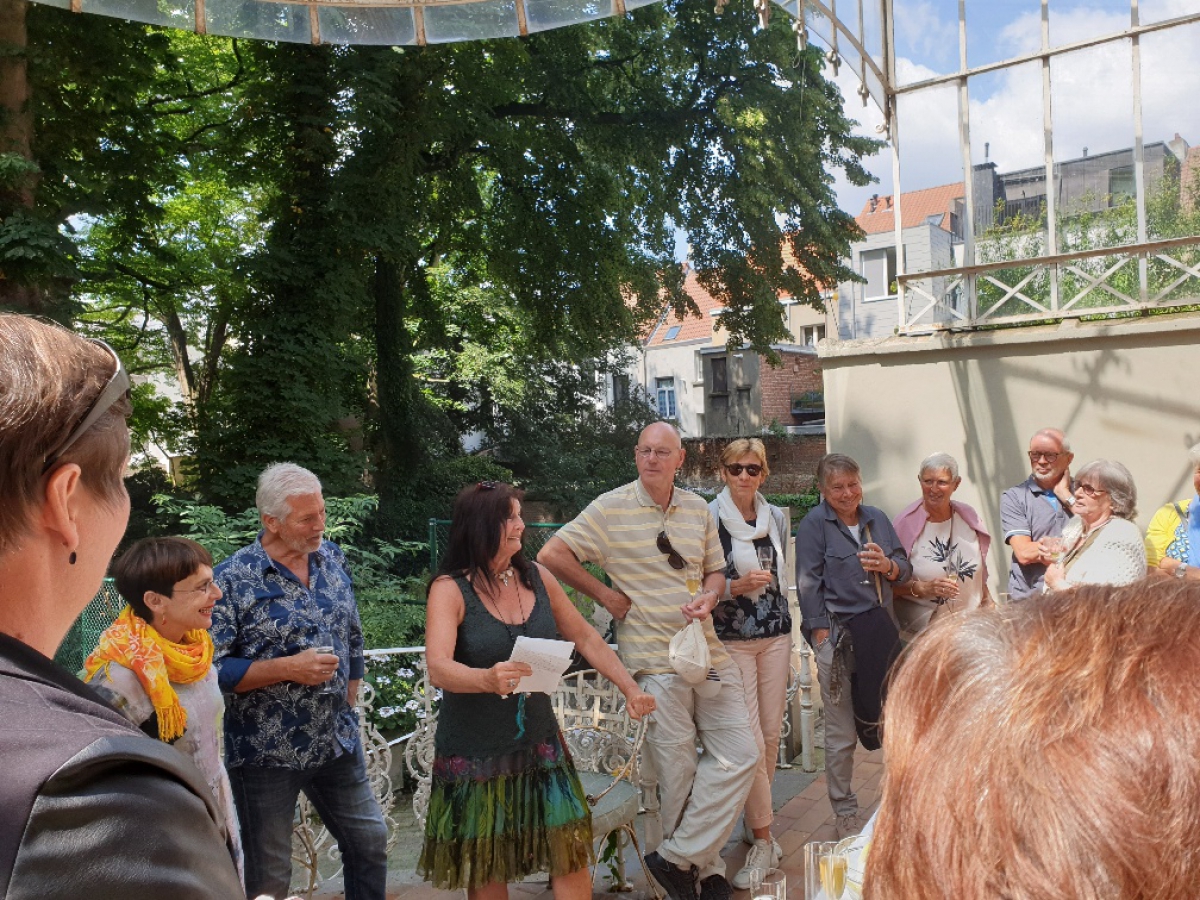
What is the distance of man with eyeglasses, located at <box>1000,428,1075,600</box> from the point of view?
5.47 m

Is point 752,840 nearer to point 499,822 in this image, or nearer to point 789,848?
point 789,848

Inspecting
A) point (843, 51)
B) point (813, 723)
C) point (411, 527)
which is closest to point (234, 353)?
point (411, 527)

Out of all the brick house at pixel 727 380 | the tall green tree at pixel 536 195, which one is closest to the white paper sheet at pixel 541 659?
the tall green tree at pixel 536 195

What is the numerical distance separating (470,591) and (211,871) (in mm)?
2588

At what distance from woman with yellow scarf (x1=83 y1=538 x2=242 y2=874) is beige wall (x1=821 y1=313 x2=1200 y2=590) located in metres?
7.58

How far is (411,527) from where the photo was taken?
16.7 m

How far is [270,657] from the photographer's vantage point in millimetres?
3395

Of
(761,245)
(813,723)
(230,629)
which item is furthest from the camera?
(761,245)

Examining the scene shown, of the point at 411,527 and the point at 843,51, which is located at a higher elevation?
the point at 843,51

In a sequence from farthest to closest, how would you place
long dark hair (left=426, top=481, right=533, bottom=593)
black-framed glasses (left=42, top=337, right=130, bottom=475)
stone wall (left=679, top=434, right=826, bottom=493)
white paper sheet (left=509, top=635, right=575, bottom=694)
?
stone wall (left=679, top=434, right=826, bottom=493), long dark hair (left=426, top=481, right=533, bottom=593), white paper sheet (left=509, top=635, right=575, bottom=694), black-framed glasses (left=42, top=337, right=130, bottom=475)

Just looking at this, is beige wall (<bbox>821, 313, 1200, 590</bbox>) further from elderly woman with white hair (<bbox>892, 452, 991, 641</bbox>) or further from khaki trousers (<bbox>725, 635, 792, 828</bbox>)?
khaki trousers (<bbox>725, 635, 792, 828</bbox>)

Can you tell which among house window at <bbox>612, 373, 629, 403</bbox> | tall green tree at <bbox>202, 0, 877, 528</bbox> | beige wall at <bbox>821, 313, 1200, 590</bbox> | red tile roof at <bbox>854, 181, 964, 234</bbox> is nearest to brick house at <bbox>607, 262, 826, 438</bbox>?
house window at <bbox>612, 373, 629, 403</bbox>

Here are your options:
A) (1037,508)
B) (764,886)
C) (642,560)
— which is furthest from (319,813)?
(1037,508)

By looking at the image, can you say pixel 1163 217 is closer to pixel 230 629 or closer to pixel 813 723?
pixel 813 723
